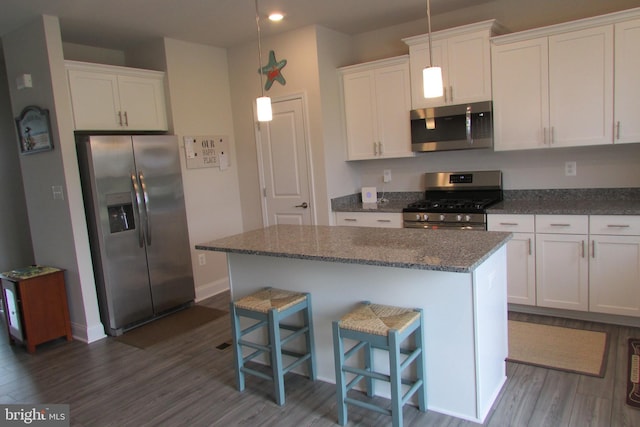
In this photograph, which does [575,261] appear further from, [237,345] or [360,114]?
[237,345]

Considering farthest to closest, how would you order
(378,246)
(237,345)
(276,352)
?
1. (237,345)
2. (276,352)
3. (378,246)

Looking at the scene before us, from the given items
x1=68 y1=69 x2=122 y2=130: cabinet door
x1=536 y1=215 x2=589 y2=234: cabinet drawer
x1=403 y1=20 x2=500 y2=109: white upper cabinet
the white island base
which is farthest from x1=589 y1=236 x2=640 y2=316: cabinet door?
x1=68 y1=69 x2=122 y2=130: cabinet door

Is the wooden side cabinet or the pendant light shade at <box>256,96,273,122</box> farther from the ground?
the pendant light shade at <box>256,96,273,122</box>

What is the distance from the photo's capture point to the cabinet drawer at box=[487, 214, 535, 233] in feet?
11.6

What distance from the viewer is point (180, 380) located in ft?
9.93

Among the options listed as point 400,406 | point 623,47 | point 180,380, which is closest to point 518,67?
point 623,47

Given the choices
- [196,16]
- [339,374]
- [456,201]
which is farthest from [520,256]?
[196,16]

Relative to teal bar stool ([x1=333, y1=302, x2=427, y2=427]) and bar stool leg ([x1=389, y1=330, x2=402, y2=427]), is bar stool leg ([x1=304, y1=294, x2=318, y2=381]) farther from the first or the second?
bar stool leg ([x1=389, y1=330, x2=402, y2=427])

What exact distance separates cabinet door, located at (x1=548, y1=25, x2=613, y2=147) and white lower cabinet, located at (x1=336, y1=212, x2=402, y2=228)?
146 cm

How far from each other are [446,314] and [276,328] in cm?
93

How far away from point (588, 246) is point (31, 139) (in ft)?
→ 14.8

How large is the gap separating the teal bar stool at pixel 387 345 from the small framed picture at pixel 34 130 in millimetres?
2936

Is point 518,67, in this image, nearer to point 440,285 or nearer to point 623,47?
point 623,47

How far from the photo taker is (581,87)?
3.47 m
